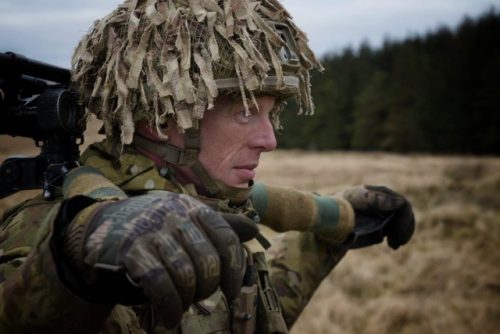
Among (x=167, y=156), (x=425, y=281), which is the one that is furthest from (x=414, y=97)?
(x=167, y=156)

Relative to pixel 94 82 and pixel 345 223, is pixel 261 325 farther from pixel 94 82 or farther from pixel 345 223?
pixel 94 82

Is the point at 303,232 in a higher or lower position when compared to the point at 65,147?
lower

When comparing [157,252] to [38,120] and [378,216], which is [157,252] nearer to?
[38,120]

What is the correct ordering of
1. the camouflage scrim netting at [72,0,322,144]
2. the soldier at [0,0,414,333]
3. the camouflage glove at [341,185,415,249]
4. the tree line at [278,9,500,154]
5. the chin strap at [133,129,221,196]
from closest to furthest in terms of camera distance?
the soldier at [0,0,414,333] < the camouflage scrim netting at [72,0,322,144] < the chin strap at [133,129,221,196] < the camouflage glove at [341,185,415,249] < the tree line at [278,9,500,154]

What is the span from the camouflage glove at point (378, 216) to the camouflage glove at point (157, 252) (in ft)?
6.83

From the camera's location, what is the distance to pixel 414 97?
1699 inches

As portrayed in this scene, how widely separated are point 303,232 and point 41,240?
2.14m

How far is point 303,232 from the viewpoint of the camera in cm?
332

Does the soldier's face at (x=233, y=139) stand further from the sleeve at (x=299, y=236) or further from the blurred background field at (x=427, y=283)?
the blurred background field at (x=427, y=283)

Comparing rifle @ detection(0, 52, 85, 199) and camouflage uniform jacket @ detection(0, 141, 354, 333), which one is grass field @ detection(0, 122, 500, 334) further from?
camouflage uniform jacket @ detection(0, 141, 354, 333)

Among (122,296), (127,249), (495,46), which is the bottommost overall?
(495,46)

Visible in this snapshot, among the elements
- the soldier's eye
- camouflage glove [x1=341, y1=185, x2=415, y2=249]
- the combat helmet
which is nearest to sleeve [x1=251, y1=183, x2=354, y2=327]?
camouflage glove [x1=341, y1=185, x2=415, y2=249]

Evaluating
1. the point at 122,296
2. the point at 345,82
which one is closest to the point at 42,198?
the point at 122,296

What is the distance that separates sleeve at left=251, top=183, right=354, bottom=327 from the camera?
3.04 meters
